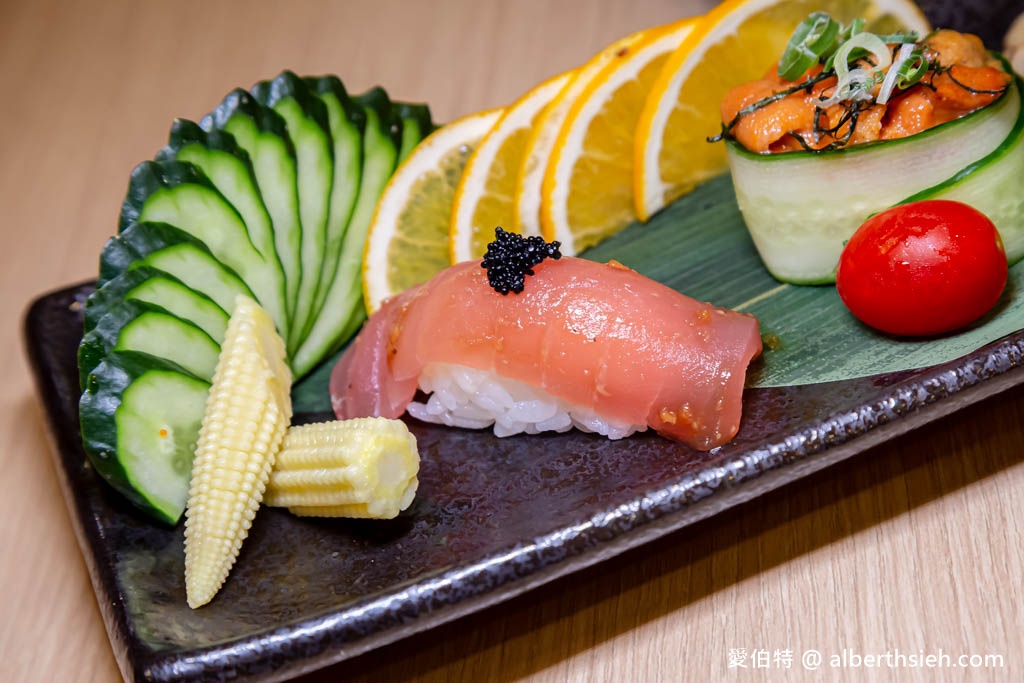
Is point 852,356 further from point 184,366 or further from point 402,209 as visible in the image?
point 184,366

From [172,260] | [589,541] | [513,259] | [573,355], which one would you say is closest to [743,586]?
[589,541]

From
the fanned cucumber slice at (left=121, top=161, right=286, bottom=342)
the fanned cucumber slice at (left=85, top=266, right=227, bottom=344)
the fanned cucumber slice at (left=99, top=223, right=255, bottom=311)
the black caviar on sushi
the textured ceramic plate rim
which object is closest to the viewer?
the textured ceramic plate rim

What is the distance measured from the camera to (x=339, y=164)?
12.5 ft

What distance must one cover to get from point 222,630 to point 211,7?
17.0 ft

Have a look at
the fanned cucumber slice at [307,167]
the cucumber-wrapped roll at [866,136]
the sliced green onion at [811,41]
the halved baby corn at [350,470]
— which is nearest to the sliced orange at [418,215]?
the fanned cucumber slice at [307,167]

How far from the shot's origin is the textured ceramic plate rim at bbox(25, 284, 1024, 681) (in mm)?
2357

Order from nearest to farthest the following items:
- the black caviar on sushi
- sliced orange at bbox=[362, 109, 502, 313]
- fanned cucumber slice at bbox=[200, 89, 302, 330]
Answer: the black caviar on sushi, fanned cucumber slice at bbox=[200, 89, 302, 330], sliced orange at bbox=[362, 109, 502, 313]

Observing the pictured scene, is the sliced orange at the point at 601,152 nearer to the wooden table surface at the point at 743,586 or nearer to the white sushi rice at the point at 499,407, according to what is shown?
the white sushi rice at the point at 499,407

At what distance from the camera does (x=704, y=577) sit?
2.75 metres

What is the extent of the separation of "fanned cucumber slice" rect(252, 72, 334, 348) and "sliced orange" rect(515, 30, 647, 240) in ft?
2.40

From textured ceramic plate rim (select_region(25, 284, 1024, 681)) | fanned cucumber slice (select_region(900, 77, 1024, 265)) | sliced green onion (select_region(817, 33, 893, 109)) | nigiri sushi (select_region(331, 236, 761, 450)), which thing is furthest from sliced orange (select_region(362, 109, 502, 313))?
fanned cucumber slice (select_region(900, 77, 1024, 265))

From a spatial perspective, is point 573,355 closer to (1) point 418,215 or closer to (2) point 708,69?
(1) point 418,215

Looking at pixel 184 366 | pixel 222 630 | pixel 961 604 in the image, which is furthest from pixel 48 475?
pixel 961 604

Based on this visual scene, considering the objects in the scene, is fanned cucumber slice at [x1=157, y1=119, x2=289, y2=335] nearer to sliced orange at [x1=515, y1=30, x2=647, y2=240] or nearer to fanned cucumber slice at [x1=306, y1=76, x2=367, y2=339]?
fanned cucumber slice at [x1=306, y1=76, x2=367, y2=339]
